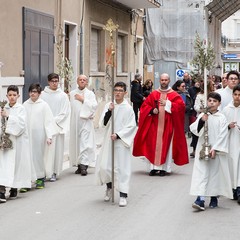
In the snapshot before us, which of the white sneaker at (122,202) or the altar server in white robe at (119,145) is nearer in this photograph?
the white sneaker at (122,202)

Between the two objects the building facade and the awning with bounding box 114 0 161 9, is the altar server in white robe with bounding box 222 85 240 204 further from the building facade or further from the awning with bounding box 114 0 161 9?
the awning with bounding box 114 0 161 9

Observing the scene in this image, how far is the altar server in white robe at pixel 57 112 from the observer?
476 inches

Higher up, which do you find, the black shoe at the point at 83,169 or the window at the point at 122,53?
the window at the point at 122,53

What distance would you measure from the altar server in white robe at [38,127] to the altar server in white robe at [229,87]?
8.74ft

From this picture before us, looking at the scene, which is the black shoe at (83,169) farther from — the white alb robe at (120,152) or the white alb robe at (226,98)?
the white alb robe at (226,98)

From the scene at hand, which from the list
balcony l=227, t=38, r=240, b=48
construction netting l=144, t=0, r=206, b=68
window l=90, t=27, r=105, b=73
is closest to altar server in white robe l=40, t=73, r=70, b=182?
window l=90, t=27, r=105, b=73

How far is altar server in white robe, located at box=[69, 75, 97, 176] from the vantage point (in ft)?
42.5

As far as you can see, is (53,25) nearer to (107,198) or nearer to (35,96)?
(35,96)

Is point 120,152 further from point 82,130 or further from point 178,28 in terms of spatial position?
point 178,28

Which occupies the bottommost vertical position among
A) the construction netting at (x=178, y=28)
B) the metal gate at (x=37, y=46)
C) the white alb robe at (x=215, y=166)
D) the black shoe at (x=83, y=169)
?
→ the black shoe at (x=83, y=169)

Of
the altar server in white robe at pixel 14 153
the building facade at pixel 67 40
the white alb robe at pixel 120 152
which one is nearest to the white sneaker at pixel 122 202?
the white alb robe at pixel 120 152

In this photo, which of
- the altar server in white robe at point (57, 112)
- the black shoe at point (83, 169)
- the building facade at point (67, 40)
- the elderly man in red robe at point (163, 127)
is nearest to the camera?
the altar server in white robe at point (57, 112)

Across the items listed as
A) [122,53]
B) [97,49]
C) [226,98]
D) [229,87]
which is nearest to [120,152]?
[226,98]

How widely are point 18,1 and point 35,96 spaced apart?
5625 millimetres
